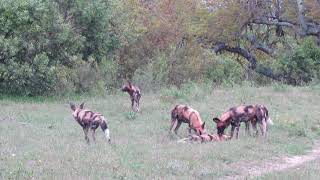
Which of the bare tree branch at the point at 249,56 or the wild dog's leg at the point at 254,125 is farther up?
the bare tree branch at the point at 249,56

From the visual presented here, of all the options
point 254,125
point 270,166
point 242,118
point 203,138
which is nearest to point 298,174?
point 270,166

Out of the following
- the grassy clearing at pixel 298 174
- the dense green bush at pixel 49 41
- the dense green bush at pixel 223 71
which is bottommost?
the grassy clearing at pixel 298 174

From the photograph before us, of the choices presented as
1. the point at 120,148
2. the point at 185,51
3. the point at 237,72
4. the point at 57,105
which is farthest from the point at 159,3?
the point at 120,148

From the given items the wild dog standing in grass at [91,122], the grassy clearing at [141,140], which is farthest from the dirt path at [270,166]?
the wild dog standing in grass at [91,122]

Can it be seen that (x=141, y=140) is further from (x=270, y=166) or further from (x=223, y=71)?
(x=223, y=71)

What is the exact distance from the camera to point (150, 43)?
87.8 feet

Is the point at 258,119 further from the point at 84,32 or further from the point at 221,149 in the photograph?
the point at 84,32

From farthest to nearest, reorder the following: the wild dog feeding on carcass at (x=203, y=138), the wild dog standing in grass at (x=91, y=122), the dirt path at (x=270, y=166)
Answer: the wild dog feeding on carcass at (x=203, y=138) → the wild dog standing in grass at (x=91, y=122) → the dirt path at (x=270, y=166)

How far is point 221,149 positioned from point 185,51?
53.0 feet

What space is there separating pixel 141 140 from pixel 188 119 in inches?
53.6

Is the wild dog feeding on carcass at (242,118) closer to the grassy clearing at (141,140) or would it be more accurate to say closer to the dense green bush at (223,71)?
the grassy clearing at (141,140)

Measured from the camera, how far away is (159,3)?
28.6 metres

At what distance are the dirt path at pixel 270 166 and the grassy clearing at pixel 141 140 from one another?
0.15 m

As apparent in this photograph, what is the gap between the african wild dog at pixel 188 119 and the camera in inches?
538
